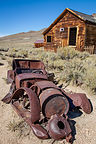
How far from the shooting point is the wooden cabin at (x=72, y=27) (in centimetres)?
1123

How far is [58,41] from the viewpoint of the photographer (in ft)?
43.3

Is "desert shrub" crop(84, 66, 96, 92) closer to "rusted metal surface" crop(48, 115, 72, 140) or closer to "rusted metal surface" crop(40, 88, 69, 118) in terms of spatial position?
"rusted metal surface" crop(40, 88, 69, 118)

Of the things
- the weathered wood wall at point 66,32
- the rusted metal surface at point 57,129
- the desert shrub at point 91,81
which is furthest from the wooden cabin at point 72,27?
the rusted metal surface at point 57,129

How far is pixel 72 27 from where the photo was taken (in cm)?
1188

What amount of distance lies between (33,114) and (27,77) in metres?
1.19

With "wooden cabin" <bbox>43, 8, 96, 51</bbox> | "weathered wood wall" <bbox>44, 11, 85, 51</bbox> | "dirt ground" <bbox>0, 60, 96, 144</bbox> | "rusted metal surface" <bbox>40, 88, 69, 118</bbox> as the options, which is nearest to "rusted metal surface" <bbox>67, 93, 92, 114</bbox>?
"dirt ground" <bbox>0, 60, 96, 144</bbox>

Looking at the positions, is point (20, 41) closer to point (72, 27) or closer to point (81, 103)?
point (72, 27)

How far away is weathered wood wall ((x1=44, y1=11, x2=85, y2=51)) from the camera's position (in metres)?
11.3

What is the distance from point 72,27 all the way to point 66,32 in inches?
31.7

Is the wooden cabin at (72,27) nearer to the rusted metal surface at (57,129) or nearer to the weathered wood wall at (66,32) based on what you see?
the weathered wood wall at (66,32)

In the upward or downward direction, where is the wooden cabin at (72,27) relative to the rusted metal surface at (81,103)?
upward

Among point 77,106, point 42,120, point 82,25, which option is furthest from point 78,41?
point 42,120

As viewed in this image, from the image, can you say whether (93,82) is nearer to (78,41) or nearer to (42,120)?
(42,120)

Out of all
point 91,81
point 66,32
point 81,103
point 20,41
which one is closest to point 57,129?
point 81,103
